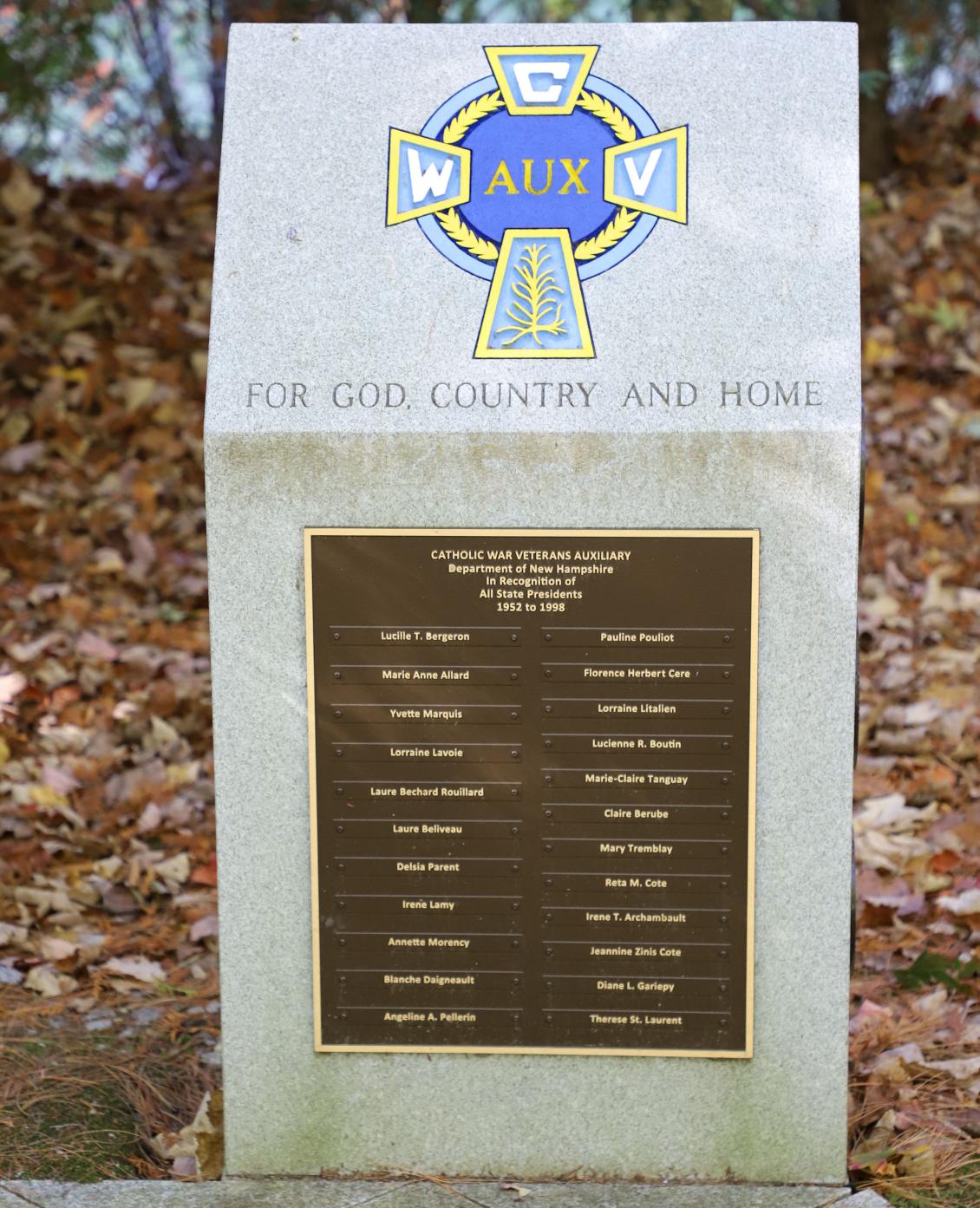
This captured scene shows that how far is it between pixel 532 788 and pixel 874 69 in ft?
24.6

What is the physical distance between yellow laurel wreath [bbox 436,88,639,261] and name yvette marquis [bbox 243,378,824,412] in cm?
31

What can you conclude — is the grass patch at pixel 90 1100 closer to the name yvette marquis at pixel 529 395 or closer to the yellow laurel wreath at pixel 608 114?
the name yvette marquis at pixel 529 395

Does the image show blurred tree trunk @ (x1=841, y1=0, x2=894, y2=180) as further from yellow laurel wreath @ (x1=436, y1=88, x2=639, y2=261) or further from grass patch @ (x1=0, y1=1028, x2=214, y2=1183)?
grass patch @ (x1=0, y1=1028, x2=214, y2=1183)

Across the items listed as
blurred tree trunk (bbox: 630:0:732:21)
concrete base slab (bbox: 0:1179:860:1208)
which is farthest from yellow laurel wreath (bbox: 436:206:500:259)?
blurred tree trunk (bbox: 630:0:732:21)

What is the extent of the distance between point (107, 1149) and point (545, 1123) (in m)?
1.05

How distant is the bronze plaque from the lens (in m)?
2.80

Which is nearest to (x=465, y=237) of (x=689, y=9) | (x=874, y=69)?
(x=689, y=9)

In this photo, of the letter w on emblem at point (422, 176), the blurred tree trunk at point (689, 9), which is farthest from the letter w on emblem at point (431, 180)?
the blurred tree trunk at point (689, 9)

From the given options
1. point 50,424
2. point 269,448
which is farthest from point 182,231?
point 269,448

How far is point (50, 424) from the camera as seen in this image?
7.34 meters

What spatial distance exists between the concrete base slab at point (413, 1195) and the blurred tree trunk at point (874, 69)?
7.60 meters

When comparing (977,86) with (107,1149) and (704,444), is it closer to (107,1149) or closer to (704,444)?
(704,444)

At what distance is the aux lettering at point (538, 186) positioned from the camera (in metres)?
2.80

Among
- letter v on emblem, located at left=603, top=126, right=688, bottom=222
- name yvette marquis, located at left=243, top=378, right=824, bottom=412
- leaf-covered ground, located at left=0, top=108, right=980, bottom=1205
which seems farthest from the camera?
leaf-covered ground, located at left=0, top=108, right=980, bottom=1205
